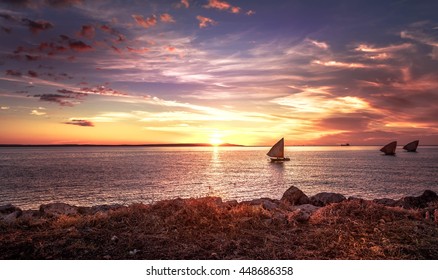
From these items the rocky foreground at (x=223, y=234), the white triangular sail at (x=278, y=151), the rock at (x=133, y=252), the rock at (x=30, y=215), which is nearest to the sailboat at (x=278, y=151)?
the white triangular sail at (x=278, y=151)

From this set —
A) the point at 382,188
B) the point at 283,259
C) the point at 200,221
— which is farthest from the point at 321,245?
the point at 382,188

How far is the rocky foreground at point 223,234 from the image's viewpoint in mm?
6491

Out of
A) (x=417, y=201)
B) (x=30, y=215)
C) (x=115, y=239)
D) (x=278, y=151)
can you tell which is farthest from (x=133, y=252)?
(x=278, y=151)

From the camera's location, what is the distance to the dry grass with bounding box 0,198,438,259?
255 inches

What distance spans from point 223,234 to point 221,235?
0.22 feet

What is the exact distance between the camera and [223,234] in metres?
7.31

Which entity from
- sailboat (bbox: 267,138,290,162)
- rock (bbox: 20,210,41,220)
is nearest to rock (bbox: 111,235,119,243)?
rock (bbox: 20,210,41,220)

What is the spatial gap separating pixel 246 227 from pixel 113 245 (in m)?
2.95

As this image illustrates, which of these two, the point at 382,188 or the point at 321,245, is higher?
the point at 321,245

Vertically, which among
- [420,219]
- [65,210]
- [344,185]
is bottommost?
[344,185]

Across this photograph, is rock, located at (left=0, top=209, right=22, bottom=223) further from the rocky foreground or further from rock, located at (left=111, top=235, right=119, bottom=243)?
rock, located at (left=111, top=235, right=119, bottom=243)

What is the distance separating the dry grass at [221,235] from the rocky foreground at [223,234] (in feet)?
0.06
